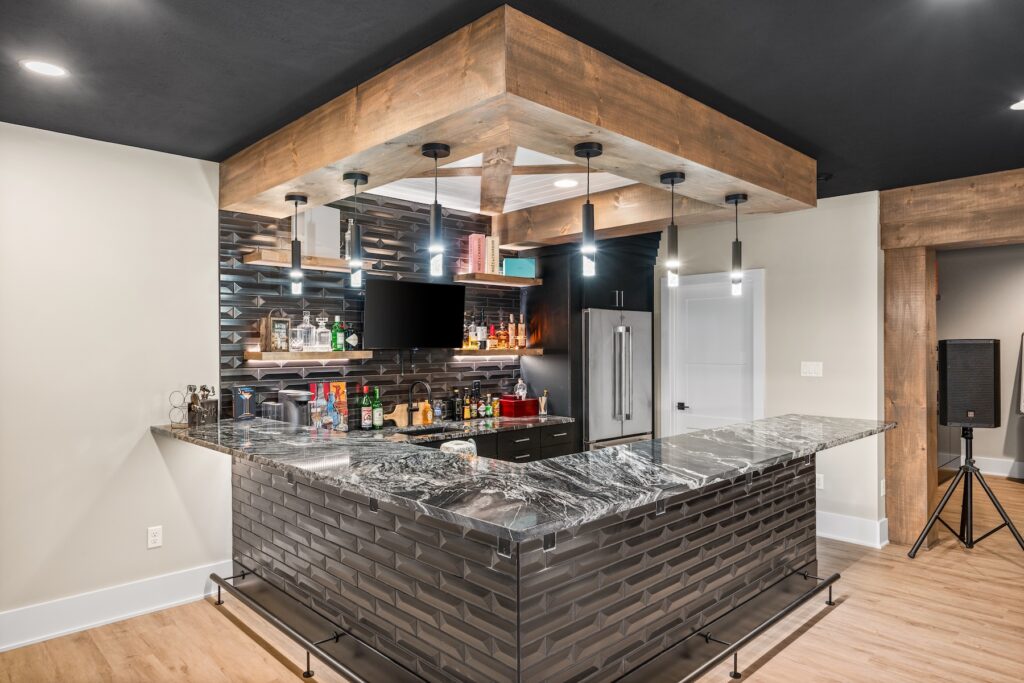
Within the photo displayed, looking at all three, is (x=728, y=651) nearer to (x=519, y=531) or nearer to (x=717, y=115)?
(x=519, y=531)

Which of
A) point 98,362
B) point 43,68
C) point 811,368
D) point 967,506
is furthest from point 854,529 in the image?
point 43,68

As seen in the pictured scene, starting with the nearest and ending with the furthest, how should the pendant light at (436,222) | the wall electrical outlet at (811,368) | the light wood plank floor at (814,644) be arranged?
the pendant light at (436,222), the light wood plank floor at (814,644), the wall electrical outlet at (811,368)

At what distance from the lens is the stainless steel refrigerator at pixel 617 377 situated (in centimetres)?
547

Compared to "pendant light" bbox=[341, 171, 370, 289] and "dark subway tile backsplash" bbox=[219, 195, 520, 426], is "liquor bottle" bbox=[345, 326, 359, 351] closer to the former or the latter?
"dark subway tile backsplash" bbox=[219, 195, 520, 426]

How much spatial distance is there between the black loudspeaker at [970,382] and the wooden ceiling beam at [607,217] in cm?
199

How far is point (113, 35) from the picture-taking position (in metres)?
2.24

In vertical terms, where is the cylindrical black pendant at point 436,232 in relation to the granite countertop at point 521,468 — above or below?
above

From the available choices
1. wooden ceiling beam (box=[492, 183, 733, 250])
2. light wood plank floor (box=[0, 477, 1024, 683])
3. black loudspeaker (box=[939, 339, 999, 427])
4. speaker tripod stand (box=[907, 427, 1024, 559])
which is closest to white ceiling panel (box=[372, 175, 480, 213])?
wooden ceiling beam (box=[492, 183, 733, 250])

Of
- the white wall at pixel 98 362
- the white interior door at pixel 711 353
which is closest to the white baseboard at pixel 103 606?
the white wall at pixel 98 362

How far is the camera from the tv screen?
4551mm

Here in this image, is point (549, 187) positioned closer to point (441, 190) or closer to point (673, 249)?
point (441, 190)

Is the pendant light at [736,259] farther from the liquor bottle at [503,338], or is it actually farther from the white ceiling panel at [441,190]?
the liquor bottle at [503,338]

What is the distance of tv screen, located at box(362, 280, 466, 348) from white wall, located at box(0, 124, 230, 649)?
1.05 metres

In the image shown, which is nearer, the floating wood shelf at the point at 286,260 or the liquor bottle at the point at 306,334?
the floating wood shelf at the point at 286,260
